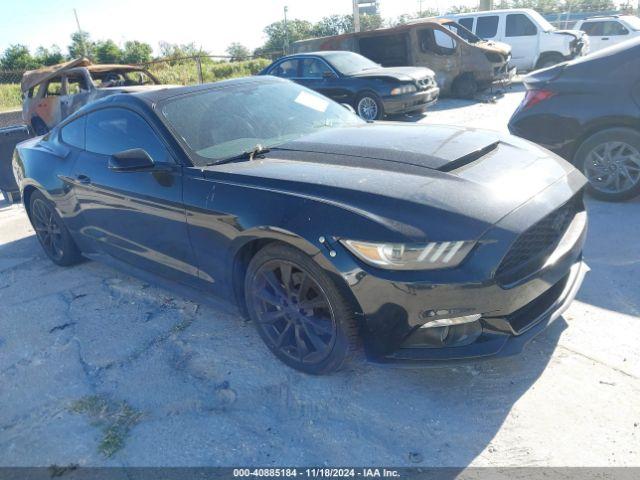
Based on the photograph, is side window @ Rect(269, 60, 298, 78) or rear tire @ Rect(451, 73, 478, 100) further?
rear tire @ Rect(451, 73, 478, 100)

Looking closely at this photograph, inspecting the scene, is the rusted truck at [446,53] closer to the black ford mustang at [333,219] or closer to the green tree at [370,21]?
the black ford mustang at [333,219]

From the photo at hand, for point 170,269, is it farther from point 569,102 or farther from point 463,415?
point 569,102

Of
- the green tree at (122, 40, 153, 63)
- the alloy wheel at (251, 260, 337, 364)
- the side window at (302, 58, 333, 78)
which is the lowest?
the alloy wheel at (251, 260, 337, 364)

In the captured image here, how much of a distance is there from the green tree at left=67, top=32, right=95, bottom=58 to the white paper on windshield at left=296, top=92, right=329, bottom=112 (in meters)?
42.5

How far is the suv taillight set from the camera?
194 inches

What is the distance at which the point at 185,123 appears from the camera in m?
3.30

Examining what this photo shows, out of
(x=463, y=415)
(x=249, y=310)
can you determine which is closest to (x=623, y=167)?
(x=463, y=415)

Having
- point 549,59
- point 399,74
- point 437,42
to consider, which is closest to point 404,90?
point 399,74

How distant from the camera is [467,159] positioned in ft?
9.27

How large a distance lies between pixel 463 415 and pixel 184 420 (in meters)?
1.40

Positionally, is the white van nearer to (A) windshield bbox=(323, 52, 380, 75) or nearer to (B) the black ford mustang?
(A) windshield bbox=(323, 52, 380, 75)

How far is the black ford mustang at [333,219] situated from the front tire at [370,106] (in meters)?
5.96

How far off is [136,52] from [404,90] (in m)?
38.8

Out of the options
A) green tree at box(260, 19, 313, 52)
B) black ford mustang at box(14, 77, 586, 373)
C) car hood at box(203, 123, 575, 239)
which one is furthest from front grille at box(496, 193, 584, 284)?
green tree at box(260, 19, 313, 52)
